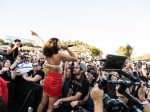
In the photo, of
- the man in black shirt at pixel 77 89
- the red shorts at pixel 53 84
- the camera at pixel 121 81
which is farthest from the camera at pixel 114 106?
the red shorts at pixel 53 84

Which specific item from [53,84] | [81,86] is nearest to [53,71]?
[53,84]

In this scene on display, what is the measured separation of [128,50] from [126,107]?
7354 centimetres

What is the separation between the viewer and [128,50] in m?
75.6

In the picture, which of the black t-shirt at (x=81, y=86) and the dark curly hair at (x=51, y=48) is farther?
the black t-shirt at (x=81, y=86)

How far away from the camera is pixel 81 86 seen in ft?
18.1

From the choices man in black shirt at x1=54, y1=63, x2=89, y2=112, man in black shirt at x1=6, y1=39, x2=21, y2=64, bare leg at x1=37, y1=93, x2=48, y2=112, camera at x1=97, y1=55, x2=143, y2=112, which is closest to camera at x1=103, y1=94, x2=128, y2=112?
camera at x1=97, y1=55, x2=143, y2=112

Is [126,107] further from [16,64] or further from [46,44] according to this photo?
[16,64]

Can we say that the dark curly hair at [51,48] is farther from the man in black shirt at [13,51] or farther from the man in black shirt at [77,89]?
the man in black shirt at [13,51]

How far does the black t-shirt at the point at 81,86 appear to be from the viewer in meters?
5.46

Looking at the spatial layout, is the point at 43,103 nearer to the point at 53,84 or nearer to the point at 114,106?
the point at 53,84

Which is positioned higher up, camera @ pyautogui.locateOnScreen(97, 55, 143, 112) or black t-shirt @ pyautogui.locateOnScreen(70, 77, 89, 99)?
camera @ pyautogui.locateOnScreen(97, 55, 143, 112)

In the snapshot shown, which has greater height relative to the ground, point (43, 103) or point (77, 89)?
point (77, 89)

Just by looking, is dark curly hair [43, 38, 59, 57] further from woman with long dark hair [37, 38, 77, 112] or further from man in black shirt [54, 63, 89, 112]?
man in black shirt [54, 63, 89, 112]

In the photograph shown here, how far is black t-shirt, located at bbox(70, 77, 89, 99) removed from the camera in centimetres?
546
